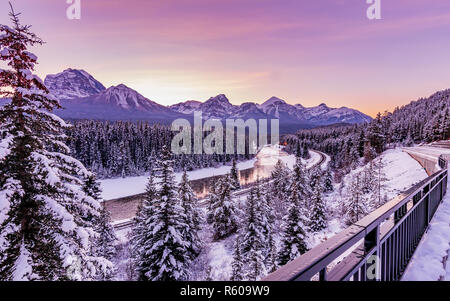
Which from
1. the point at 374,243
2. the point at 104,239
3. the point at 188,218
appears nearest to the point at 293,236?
the point at 188,218

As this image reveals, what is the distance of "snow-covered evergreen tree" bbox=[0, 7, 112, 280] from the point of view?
6297 mm

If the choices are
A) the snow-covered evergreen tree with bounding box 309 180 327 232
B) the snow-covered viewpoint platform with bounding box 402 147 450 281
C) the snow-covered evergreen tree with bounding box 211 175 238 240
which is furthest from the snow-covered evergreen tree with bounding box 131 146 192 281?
the snow-covered evergreen tree with bounding box 309 180 327 232

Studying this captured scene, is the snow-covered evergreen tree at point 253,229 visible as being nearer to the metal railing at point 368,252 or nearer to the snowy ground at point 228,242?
the snowy ground at point 228,242

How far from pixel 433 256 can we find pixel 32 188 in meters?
10.0

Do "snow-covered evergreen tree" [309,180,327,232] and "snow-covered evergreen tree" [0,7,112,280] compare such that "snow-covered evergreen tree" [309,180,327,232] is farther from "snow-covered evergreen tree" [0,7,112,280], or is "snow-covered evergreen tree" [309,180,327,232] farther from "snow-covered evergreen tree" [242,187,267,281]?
"snow-covered evergreen tree" [0,7,112,280]

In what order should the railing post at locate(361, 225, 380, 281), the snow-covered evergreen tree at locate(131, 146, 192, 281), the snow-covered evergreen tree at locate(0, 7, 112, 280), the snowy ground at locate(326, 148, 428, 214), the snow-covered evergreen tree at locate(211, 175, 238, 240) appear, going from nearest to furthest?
the railing post at locate(361, 225, 380, 281), the snow-covered evergreen tree at locate(0, 7, 112, 280), the snow-covered evergreen tree at locate(131, 146, 192, 281), the snowy ground at locate(326, 148, 428, 214), the snow-covered evergreen tree at locate(211, 175, 238, 240)

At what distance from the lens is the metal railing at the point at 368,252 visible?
159cm

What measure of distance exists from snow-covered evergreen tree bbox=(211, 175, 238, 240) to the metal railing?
27.0 metres

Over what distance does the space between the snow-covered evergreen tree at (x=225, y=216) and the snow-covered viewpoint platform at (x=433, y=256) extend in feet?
85.7

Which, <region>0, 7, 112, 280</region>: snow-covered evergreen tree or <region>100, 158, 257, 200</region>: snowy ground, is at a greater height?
<region>0, 7, 112, 280</region>: snow-covered evergreen tree

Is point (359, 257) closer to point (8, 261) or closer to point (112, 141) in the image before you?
point (8, 261)

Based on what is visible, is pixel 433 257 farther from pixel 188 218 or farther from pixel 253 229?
pixel 188 218

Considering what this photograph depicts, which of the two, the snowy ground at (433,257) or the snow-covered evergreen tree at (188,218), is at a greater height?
the snowy ground at (433,257)

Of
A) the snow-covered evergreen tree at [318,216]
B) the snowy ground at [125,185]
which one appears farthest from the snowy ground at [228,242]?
the snowy ground at [125,185]
